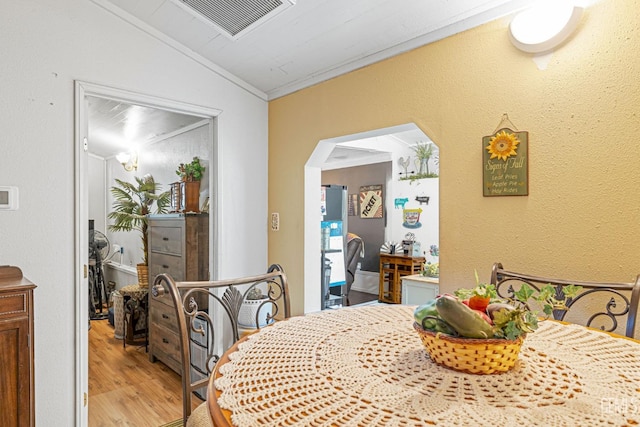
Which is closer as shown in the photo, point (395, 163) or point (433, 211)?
point (433, 211)

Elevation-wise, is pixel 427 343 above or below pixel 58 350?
above

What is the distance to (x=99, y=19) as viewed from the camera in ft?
7.27

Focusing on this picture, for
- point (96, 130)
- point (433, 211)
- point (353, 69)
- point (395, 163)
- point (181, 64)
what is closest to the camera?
point (353, 69)

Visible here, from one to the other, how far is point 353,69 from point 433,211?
327 centimetres

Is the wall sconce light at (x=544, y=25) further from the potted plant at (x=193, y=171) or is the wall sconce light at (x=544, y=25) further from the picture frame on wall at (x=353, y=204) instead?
the picture frame on wall at (x=353, y=204)

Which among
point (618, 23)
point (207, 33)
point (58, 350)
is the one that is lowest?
point (58, 350)

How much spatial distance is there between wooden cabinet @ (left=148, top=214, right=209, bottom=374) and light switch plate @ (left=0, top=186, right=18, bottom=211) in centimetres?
127

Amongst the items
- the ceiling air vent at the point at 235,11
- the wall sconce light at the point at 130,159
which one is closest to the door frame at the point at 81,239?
the ceiling air vent at the point at 235,11

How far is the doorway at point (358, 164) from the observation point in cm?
276

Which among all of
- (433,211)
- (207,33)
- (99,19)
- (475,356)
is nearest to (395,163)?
(433,211)

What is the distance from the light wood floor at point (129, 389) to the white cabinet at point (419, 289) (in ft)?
6.87

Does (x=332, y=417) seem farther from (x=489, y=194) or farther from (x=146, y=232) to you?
(x=146, y=232)

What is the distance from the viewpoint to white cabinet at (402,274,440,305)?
3521 mm

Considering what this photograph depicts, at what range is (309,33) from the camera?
7.14 feet
